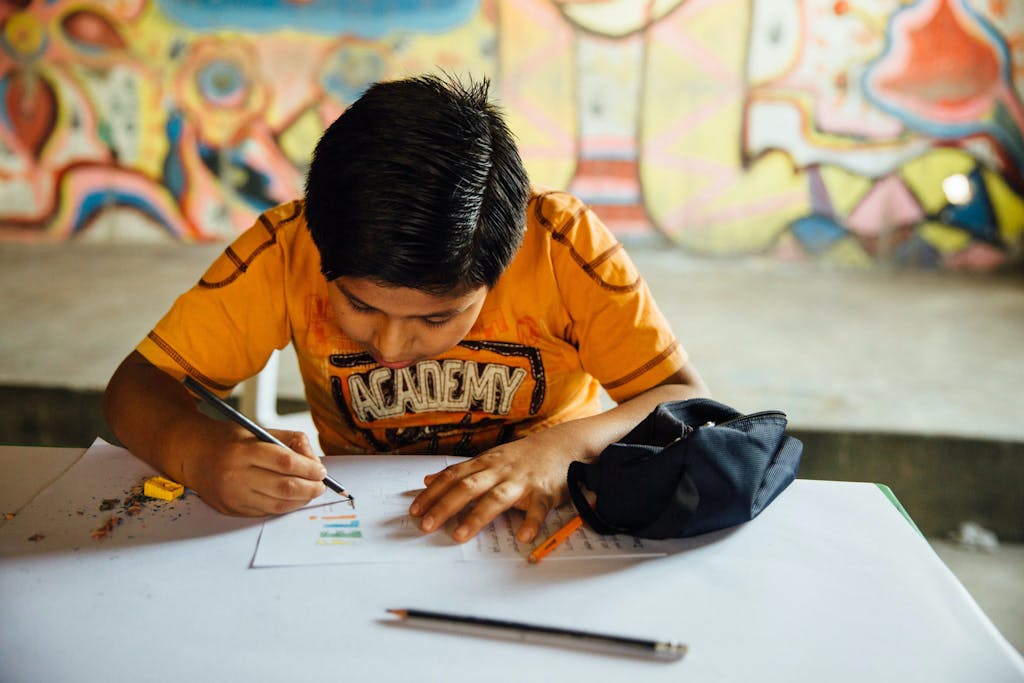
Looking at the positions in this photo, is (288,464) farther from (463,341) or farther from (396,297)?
(463,341)

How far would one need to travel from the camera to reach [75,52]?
4.30 meters

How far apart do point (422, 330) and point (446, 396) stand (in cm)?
25

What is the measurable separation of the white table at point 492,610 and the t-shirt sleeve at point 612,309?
0.34 meters

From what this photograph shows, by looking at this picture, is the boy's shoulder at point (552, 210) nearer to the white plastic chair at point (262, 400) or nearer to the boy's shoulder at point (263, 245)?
the boy's shoulder at point (263, 245)

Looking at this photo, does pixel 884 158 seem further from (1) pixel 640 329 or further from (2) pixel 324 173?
(2) pixel 324 173

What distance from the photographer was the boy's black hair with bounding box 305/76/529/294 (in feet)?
3.34

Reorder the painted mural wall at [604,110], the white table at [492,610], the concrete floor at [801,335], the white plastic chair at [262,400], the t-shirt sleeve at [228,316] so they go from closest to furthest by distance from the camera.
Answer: the white table at [492,610] → the t-shirt sleeve at [228,316] → the white plastic chair at [262,400] → the concrete floor at [801,335] → the painted mural wall at [604,110]

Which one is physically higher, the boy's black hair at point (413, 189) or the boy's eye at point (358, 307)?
the boy's black hair at point (413, 189)

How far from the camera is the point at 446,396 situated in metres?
1.36

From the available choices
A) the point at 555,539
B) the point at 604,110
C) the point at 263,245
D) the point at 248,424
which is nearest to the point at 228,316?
the point at 263,245

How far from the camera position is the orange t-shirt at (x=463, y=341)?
1.28m

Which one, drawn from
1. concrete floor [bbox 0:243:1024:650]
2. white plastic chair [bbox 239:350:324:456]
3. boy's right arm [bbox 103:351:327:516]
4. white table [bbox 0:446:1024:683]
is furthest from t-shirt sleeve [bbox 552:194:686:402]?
concrete floor [bbox 0:243:1024:650]

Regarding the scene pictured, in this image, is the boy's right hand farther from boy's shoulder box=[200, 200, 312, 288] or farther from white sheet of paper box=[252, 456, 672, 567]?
boy's shoulder box=[200, 200, 312, 288]

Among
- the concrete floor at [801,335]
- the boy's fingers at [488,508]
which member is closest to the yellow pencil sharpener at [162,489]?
the boy's fingers at [488,508]
